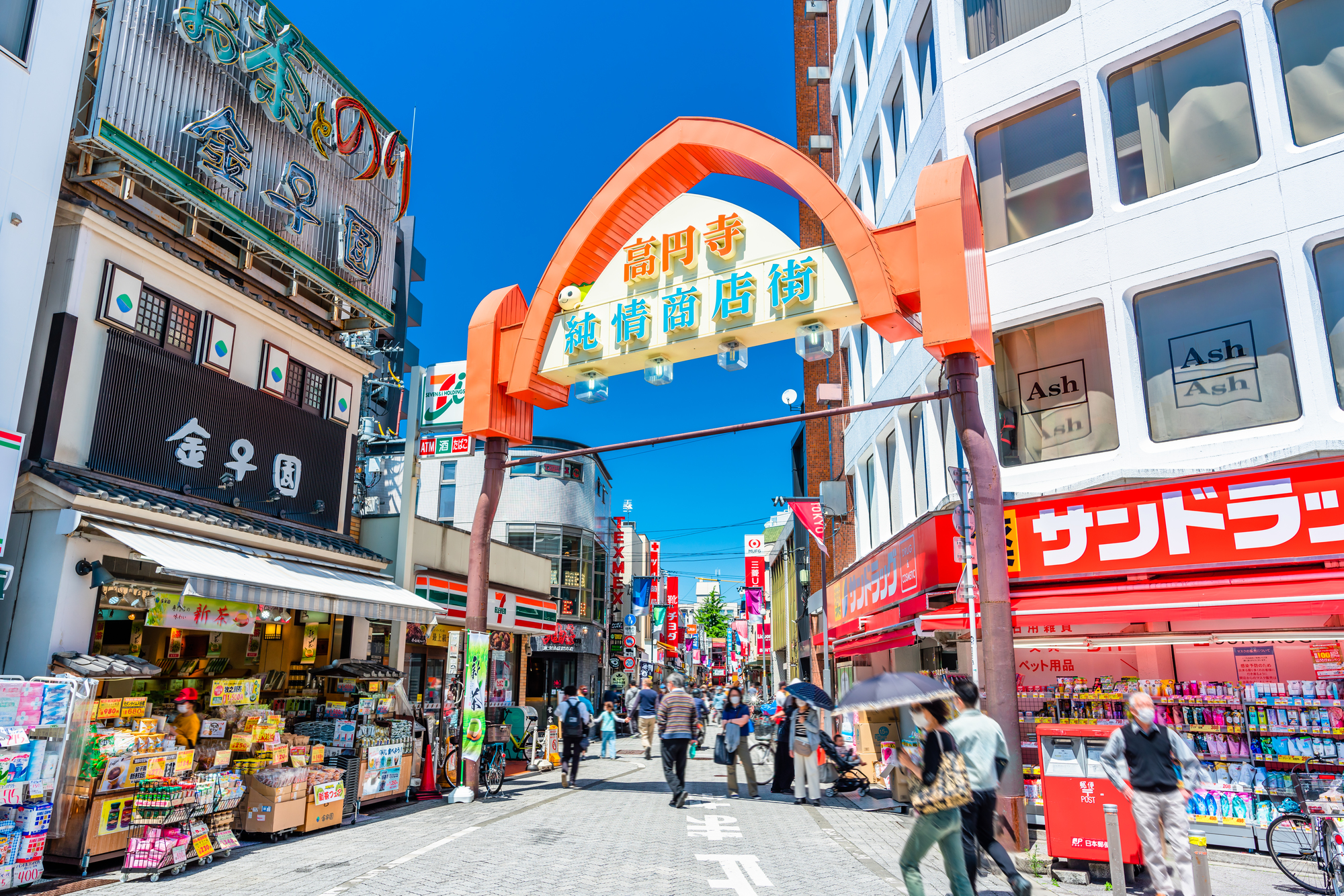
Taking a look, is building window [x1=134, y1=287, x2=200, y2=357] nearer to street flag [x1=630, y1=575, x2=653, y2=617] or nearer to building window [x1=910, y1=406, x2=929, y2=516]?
building window [x1=910, y1=406, x2=929, y2=516]

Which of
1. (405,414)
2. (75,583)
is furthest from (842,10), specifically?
(75,583)

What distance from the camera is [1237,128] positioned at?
11.3 metres

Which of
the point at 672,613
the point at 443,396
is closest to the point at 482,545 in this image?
the point at 443,396

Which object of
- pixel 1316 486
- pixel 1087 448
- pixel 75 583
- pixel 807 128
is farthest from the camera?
Answer: pixel 807 128

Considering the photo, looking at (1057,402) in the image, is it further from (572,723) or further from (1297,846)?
(572,723)

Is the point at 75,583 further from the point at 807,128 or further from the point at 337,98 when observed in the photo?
the point at 807,128

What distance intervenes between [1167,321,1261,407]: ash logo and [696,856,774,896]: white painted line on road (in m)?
8.36

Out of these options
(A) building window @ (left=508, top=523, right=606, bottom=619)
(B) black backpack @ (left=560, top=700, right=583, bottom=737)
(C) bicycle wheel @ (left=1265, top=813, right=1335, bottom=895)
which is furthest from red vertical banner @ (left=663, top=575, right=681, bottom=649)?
(C) bicycle wheel @ (left=1265, top=813, right=1335, bottom=895)

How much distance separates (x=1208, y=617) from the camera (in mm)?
9555

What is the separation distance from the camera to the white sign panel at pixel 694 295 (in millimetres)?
13039

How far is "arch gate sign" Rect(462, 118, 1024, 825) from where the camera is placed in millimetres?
11367

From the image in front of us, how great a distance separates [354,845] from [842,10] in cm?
2503

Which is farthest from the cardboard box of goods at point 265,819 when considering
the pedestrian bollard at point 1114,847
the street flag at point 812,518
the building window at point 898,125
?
the street flag at point 812,518

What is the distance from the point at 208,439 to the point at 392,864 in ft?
27.8
